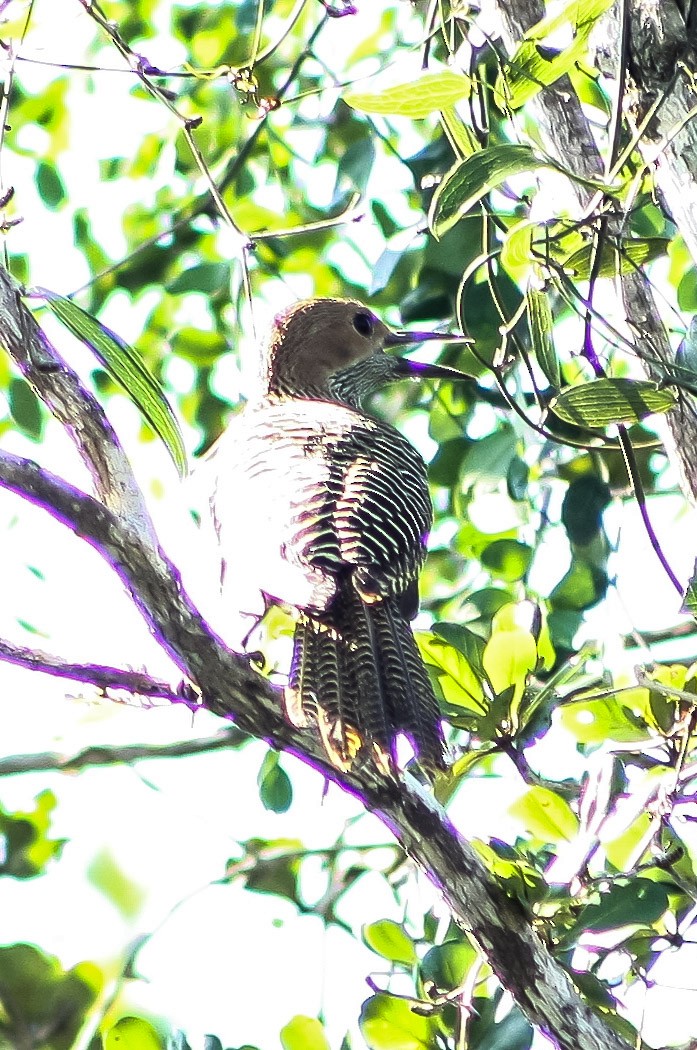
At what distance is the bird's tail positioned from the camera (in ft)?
8.02

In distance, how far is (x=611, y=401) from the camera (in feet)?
6.86

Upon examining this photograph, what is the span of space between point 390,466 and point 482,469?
13.1 inches

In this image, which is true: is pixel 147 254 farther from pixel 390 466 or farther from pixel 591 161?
pixel 591 161

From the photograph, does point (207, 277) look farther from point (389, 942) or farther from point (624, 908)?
point (624, 908)

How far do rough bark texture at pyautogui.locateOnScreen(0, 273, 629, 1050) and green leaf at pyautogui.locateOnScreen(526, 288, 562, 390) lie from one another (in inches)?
28.4

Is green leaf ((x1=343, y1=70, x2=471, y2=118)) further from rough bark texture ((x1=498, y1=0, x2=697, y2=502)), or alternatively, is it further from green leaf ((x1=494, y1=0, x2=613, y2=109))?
rough bark texture ((x1=498, y1=0, x2=697, y2=502))

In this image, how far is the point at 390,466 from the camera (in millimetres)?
3158

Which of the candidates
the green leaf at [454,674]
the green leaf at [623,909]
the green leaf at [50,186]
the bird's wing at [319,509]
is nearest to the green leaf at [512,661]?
the green leaf at [454,674]

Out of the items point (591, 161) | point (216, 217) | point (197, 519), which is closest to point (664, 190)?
point (591, 161)

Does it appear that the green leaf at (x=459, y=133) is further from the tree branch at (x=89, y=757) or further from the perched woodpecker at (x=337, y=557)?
the tree branch at (x=89, y=757)

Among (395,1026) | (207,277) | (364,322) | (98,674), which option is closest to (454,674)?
(395,1026)

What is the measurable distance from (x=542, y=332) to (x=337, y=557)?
84 centimetres

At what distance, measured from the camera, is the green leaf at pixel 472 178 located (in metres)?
1.89

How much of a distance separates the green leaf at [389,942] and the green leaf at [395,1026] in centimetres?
25
